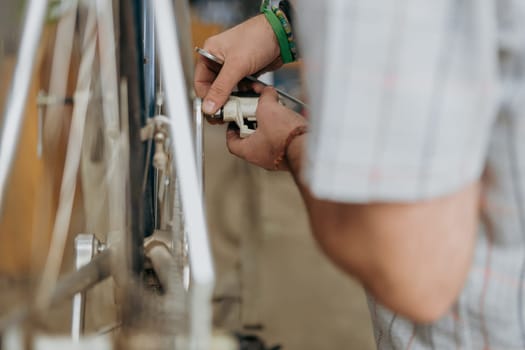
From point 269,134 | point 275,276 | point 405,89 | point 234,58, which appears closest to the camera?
point 405,89

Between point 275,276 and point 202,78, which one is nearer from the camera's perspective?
point 202,78

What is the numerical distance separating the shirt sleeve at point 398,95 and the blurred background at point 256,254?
594 mm

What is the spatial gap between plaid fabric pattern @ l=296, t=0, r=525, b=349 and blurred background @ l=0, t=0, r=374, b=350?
593 mm

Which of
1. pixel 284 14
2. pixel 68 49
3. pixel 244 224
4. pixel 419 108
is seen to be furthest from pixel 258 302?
pixel 419 108

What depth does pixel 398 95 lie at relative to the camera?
355 mm

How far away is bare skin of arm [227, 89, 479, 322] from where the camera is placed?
0.38 meters

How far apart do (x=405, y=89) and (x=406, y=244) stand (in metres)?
0.09

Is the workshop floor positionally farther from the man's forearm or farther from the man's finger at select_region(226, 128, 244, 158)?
the man's forearm

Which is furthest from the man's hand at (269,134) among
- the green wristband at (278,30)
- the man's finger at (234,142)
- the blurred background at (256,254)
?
the blurred background at (256,254)

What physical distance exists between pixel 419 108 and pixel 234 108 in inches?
11.9

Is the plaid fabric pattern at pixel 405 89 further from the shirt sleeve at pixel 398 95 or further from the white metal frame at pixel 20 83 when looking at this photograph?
the white metal frame at pixel 20 83

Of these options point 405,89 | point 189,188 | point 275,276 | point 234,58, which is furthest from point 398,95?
point 275,276

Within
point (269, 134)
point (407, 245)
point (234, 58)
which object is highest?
point (234, 58)

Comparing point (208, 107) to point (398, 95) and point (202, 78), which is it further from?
point (398, 95)
